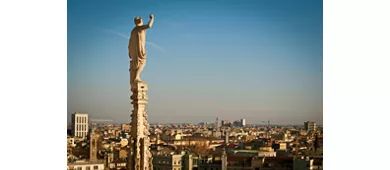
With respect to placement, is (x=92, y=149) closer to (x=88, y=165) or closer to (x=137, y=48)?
(x=88, y=165)

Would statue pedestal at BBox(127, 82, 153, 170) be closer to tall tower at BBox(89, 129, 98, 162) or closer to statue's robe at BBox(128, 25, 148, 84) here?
statue's robe at BBox(128, 25, 148, 84)

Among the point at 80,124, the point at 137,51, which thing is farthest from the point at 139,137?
the point at 80,124

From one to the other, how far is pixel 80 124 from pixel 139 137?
333 centimetres

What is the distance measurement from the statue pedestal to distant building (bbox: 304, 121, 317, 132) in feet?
8.96

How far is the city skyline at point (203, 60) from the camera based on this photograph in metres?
5.39

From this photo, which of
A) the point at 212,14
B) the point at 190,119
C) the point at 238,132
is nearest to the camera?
the point at 212,14

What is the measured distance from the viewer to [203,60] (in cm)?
621

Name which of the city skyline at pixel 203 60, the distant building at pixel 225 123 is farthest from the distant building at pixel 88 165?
the distant building at pixel 225 123

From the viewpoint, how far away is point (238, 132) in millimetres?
7477

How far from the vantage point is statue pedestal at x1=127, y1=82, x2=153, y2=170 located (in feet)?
8.50

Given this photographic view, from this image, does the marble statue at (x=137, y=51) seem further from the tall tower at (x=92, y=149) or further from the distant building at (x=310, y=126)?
the tall tower at (x=92, y=149)
